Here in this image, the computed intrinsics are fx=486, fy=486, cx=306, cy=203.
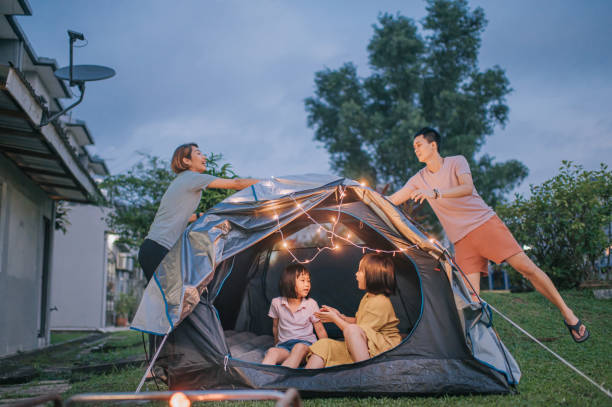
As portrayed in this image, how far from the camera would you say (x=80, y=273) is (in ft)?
44.8

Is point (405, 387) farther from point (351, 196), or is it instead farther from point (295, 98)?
point (295, 98)

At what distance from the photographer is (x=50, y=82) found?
8.75 metres

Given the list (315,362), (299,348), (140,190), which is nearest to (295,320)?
(299,348)

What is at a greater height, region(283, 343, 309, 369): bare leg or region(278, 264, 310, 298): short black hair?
region(278, 264, 310, 298): short black hair

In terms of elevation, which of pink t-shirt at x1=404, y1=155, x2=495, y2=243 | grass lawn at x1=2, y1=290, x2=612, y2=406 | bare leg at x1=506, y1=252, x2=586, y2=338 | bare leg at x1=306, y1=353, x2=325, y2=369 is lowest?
grass lawn at x1=2, y1=290, x2=612, y2=406

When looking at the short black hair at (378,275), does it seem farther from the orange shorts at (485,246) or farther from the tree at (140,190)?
the tree at (140,190)

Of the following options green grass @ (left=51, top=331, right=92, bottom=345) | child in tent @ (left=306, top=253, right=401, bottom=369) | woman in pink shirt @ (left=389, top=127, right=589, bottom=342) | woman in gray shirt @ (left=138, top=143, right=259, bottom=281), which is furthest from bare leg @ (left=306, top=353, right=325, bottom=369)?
green grass @ (left=51, top=331, right=92, bottom=345)

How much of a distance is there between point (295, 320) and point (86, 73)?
116 inches

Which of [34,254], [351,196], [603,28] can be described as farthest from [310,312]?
[603,28]

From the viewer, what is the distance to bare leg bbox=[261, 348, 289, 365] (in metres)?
3.16

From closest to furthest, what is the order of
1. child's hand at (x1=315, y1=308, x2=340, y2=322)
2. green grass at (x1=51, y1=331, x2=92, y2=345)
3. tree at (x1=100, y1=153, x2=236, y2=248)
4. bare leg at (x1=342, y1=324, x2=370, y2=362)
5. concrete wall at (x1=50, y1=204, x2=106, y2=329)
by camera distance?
bare leg at (x1=342, y1=324, x2=370, y2=362), child's hand at (x1=315, y1=308, x2=340, y2=322), green grass at (x1=51, y1=331, x2=92, y2=345), tree at (x1=100, y1=153, x2=236, y2=248), concrete wall at (x1=50, y1=204, x2=106, y2=329)

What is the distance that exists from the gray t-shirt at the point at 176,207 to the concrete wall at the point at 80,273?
36.3 feet

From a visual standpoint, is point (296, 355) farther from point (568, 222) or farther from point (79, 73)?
point (568, 222)

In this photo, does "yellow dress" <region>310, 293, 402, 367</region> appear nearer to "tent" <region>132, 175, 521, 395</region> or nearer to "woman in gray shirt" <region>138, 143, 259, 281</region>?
"tent" <region>132, 175, 521, 395</region>
